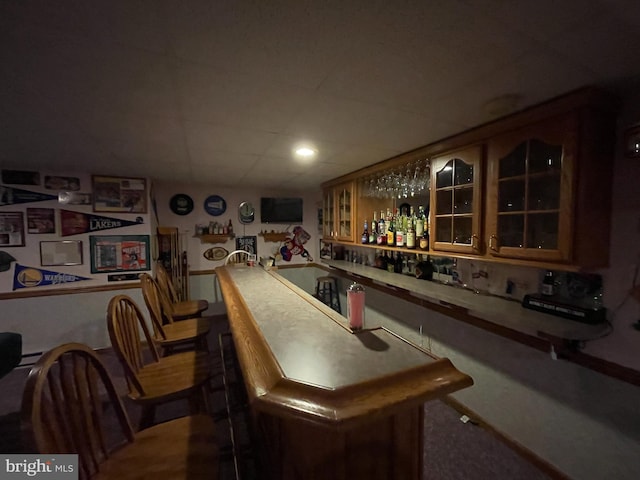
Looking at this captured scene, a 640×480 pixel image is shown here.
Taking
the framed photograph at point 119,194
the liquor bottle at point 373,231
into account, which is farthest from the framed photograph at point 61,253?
the liquor bottle at point 373,231

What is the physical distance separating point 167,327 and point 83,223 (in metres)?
1.68

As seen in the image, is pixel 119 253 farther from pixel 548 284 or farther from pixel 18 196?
pixel 548 284

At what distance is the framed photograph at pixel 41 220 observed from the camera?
2600 millimetres

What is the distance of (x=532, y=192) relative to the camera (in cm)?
140

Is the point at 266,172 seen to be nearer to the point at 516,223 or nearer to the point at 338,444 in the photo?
the point at 516,223

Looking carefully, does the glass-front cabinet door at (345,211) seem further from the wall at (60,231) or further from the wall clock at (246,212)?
the wall at (60,231)

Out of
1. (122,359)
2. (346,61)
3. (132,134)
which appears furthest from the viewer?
(132,134)

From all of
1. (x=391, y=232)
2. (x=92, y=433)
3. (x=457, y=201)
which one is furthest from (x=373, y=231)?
(x=92, y=433)

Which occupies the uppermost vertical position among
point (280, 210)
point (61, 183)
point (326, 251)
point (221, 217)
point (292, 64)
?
point (292, 64)

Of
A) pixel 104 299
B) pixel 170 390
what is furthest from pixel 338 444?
pixel 104 299

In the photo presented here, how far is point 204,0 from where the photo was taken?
678mm

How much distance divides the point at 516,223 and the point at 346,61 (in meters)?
1.24

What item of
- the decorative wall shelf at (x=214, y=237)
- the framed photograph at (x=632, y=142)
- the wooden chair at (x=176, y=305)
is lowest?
the wooden chair at (x=176, y=305)

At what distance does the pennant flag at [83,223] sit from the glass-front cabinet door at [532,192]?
3.46 metres
